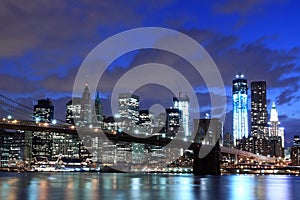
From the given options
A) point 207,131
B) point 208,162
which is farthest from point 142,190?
point 207,131

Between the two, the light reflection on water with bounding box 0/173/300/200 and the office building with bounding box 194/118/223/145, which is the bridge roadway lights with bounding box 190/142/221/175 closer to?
the office building with bounding box 194/118/223/145

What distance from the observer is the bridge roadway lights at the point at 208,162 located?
81500 mm

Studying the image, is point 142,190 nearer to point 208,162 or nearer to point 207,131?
point 208,162

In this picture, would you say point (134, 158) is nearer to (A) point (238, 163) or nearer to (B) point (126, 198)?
(A) point (238, 163)

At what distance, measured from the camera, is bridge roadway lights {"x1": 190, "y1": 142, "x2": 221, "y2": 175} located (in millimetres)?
81500

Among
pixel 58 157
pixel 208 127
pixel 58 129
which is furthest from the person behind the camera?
pixel 58 157

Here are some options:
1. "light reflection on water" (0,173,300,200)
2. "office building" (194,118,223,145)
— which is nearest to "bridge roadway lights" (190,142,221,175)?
"office building" (194,118,223,145)

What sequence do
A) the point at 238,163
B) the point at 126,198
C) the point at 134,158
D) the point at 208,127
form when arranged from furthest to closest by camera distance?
1. the point at 134,158
2. the point at 238,163
3. the point at 208,127
4. the point at 126,198

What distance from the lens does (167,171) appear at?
14375cm

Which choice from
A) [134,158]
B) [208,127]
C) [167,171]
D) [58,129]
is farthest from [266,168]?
[58,129]

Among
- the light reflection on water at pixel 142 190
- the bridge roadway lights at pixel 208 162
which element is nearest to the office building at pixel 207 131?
the bridge roadway lights at pixel 208 162

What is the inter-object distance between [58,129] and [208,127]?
94.2 ft

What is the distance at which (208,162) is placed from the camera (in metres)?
81.9

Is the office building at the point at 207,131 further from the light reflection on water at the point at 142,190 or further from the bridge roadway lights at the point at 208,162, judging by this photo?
the light reflection on water at the point at 142,190
